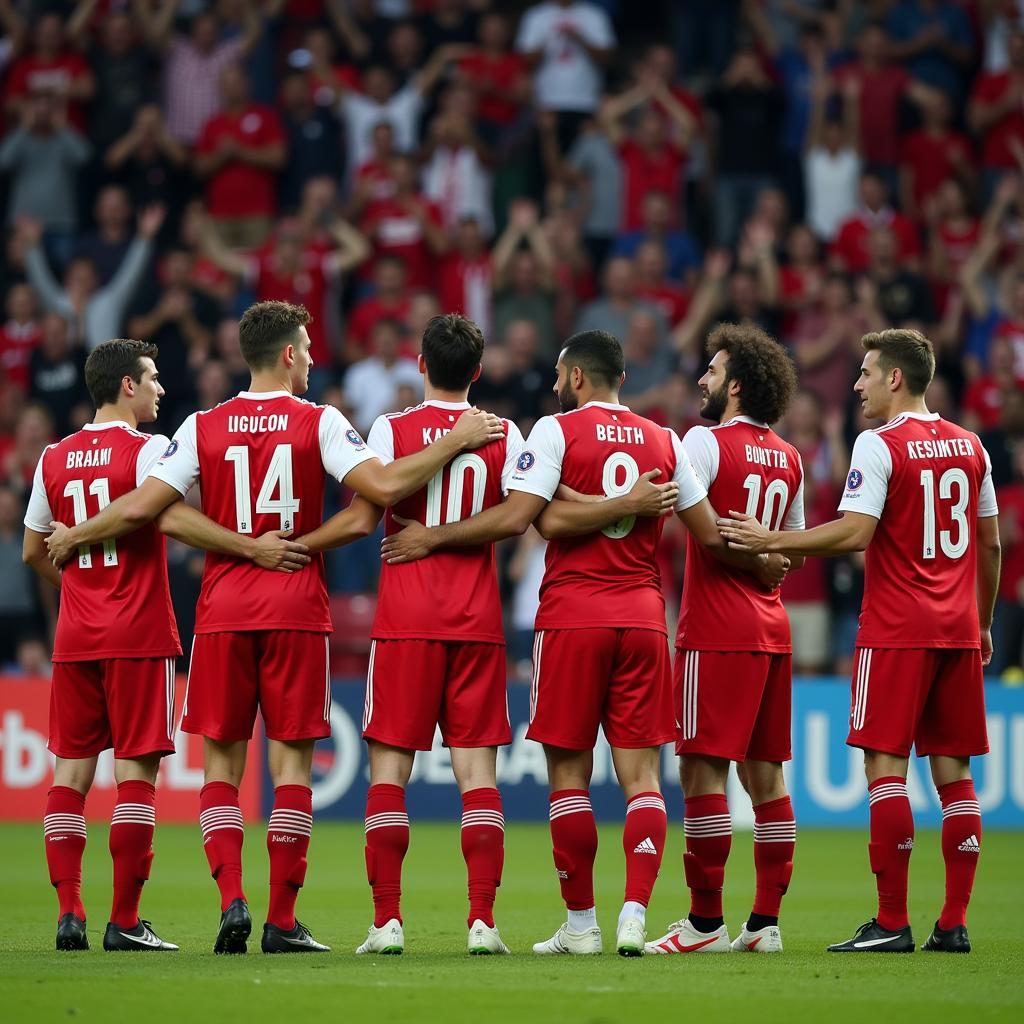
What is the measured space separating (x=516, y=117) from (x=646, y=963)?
14.0 metres

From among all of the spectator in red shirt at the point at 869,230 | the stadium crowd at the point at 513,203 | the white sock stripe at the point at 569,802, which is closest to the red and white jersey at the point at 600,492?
the white sock stripe at the point at 569,802

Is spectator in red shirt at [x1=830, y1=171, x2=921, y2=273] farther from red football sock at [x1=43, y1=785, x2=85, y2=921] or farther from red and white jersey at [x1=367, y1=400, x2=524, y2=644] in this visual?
red football sock at [x1=43, y1=785, x2=85, y2=921]

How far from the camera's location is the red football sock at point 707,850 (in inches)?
314

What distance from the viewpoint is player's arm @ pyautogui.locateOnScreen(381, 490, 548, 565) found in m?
7.80

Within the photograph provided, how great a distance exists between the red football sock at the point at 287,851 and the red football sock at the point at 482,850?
0.69 meters

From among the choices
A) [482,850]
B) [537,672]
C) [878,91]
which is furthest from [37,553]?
[878,91]

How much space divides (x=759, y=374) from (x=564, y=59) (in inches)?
499

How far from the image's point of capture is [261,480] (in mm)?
7898

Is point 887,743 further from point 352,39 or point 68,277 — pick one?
point 352,39

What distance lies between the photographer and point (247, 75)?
2059cm

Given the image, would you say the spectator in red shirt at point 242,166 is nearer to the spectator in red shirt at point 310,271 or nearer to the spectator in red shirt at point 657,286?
the spectator in red shirt at point 310,271

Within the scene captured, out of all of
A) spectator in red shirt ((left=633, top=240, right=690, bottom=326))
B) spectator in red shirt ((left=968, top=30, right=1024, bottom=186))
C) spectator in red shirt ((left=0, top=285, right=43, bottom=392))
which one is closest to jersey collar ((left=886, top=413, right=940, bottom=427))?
spectator in red shirt ((left=633, top=240, right=690, bottom=326))

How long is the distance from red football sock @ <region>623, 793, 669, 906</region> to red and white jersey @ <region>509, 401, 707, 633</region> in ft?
2.58

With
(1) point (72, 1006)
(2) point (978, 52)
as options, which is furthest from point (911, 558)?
(2) point (978, 52)
